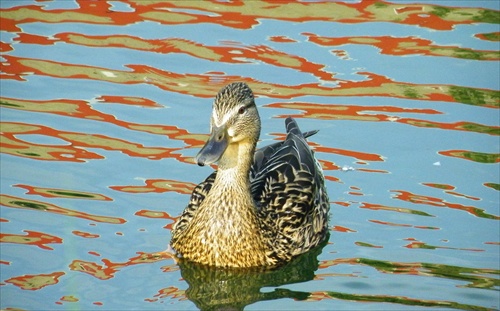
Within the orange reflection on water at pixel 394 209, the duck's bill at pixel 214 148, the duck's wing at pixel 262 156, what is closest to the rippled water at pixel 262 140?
the orange reflection on water at pixel 394 209

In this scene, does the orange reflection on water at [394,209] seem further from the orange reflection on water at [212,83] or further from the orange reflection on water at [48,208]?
the orange reflection on water at [212,83]

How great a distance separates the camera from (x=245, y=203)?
9.70 meters

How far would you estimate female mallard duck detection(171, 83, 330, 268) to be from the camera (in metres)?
9.29

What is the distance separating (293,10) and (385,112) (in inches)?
113

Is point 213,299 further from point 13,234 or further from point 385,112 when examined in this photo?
point 385,112

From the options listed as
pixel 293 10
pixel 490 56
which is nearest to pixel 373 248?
pixel 490 56

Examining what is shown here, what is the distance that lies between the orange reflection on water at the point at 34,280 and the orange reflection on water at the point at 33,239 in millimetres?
505

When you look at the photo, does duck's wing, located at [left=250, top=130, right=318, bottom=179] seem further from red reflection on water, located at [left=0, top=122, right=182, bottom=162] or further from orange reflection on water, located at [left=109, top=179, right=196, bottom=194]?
red reflection on water, located at [left=0, top=122, right=182, bottom=162]

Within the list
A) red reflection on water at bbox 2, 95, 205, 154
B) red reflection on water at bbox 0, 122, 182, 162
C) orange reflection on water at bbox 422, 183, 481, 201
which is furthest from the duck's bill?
orange reflection on water at bbox 422, 183, 481, 201

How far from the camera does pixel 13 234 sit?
977cm

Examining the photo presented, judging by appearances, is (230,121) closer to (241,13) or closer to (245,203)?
(245,203)

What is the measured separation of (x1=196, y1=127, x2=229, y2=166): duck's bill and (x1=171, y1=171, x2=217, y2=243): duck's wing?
0.91m

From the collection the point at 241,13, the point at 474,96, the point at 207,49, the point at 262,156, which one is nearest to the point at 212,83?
the point at 207,49

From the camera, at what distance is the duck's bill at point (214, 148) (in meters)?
8.89
